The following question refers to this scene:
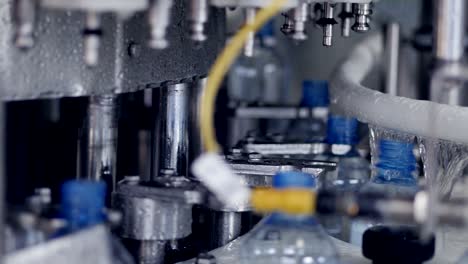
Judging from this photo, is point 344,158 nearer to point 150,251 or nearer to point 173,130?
point 173,130

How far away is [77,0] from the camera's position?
30.0 inches

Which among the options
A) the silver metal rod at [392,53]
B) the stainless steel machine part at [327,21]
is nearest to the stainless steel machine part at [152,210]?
the stainless steel machine part at [327,21]

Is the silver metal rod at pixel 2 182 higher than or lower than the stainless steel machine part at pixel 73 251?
higher

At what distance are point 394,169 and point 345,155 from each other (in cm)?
28

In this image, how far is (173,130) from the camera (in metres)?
1.11

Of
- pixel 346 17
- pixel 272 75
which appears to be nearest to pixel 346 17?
pixel 346 17

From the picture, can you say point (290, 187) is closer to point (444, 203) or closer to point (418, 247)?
point (444, 203)

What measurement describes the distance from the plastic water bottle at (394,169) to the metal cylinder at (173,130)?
25cm

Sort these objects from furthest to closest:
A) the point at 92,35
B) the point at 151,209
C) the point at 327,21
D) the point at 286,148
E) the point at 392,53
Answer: the point at 392,53 < the point at 286,148 < the point at 327,21 < the point at 151,209 < the point at 92,35

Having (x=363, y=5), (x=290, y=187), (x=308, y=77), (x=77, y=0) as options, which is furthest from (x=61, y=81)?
(x=308, y=77)

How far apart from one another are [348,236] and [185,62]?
367 millimetres

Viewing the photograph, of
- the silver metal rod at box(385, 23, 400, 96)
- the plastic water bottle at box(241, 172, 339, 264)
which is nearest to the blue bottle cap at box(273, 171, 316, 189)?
the plastic water bottle at box(241, 172, 339, 264)

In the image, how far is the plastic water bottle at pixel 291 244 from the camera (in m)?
0.93

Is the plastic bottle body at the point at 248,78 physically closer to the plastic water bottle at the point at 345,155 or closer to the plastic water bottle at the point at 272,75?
the plastic water bottle at the point at 272,75
